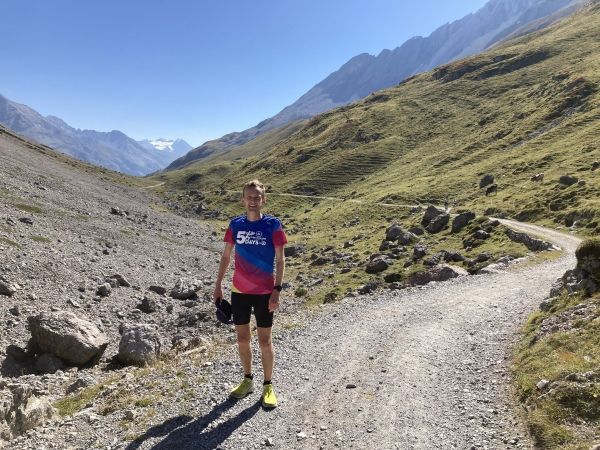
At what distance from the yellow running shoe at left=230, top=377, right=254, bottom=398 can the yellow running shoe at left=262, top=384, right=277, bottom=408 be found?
0.77 m

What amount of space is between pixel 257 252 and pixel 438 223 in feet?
162

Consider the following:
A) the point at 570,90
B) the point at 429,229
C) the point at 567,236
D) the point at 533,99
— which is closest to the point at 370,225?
the point at 429,229

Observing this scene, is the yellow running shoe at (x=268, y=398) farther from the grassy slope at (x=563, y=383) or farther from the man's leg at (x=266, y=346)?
the grassy slope at (x=563, y=383)

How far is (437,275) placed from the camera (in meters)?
33.5

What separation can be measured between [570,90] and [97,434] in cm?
15096

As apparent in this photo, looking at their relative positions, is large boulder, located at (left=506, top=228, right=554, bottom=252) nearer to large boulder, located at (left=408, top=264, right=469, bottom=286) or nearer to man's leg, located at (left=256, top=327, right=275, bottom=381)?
large boulder, located at (left=408, top=264, right=469, bottom=286)

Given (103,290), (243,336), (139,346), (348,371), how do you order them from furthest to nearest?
1. (103,290)
2. (139,346)
3. (348,371)
4. (243,336)

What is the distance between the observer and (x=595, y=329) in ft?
43.5

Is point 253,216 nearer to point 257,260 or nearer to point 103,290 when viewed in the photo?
point 257,260

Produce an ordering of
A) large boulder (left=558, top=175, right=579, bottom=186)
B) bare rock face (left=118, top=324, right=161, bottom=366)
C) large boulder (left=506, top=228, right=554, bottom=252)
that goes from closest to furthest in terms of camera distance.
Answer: bare rock face (left=118, top=324, right=161, bottom=366), large boulder (left=506, top=228, right=554, bottom=252), large boulder (left=558, top=175, right=579, bottom=186)

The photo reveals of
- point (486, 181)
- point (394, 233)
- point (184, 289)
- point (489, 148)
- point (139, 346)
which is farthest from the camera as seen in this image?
point (489, 148)

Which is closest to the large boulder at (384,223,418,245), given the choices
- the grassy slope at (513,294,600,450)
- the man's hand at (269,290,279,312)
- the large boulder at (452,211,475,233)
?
the large boulder at (452,211,475,233)

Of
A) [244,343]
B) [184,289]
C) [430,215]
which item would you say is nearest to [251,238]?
[244,343]

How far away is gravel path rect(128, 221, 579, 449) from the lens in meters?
10.3
